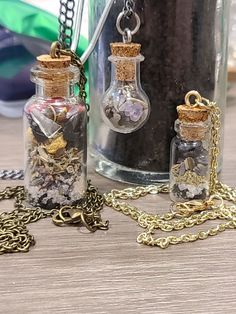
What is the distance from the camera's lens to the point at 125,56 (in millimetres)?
630

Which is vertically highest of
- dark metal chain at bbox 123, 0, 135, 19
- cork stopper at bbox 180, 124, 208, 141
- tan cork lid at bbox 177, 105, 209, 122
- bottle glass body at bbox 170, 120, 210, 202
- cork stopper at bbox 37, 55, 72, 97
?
dark metal chain at bbox 123, 0, 135, 19

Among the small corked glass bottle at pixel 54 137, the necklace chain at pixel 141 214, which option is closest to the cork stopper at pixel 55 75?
the small corked glass bottle at pixel 54 137

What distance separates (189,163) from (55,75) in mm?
144

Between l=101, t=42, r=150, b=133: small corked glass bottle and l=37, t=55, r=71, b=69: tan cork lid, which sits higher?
l=37, t=55, r=71, b=69: tan cork lid

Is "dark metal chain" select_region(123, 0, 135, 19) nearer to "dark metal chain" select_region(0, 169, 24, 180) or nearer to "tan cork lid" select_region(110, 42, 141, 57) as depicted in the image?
"tan cork lid" select_region(110, 42, 141, 57)

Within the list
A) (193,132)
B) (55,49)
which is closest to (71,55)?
(55,49)

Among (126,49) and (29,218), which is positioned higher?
(126,49)

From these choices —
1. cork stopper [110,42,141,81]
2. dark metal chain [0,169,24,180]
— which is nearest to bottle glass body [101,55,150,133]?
cork stopper [110,42,141,81]

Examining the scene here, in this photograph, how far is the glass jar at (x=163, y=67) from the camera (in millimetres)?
667

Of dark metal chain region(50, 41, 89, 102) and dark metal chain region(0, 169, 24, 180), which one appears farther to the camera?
dark metal chain region(0, 169, 24, 180)

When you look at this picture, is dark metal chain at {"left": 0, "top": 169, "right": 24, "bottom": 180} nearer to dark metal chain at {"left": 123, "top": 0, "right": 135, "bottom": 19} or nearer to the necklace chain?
the necklace chain

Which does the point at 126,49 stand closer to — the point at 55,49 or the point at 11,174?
the point at 55,49

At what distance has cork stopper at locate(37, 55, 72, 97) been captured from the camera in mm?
601

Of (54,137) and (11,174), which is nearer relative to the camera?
(54,137)
